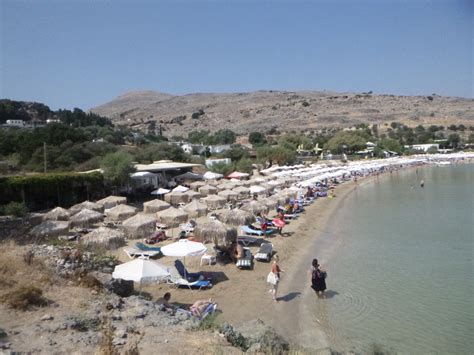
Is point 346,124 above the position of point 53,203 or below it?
above

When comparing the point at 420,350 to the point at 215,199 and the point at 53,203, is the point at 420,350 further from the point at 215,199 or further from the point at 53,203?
the point at 53,203

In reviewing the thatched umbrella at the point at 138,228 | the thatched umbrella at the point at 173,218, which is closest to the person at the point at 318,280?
the thatched umbrella at the point at 138,228

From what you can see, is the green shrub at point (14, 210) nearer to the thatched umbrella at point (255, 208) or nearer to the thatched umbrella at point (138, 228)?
the thatched umbrella at point (138, 228)

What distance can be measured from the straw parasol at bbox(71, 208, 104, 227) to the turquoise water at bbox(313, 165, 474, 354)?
10.1 m

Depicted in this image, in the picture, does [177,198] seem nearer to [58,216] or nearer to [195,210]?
[195,210]

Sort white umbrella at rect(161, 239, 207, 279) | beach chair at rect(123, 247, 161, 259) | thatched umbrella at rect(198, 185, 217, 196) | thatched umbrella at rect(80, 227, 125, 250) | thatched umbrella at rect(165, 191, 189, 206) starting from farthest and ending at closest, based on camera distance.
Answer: thatched umbrella at rect(198, 185, 217, 196) < thatched umbrella at rect(165, 191, 189, 206) < beach chair at rect(123, 247, 161, 259) < thatched umbrella at rect(80, 227, 125, 250) < white umbrella at rect(161, 239, 207, 279)

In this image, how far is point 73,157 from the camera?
39.4 meters

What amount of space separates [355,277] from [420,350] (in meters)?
4.30

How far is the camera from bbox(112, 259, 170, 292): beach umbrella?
909 centimetres

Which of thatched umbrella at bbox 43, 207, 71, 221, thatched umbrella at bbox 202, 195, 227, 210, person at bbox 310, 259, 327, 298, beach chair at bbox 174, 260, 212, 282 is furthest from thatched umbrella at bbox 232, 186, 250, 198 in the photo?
person at bbox 310, 259, 327, 298

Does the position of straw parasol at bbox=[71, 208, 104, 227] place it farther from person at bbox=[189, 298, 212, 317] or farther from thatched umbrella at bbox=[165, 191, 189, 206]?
person at bbox=[189, 298, 212, 317]

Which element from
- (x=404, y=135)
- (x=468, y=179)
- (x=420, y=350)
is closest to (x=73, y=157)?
(x=420, y=350)

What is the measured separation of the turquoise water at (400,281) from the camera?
28.8 ft

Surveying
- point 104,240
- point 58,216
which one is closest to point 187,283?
point 104,240
